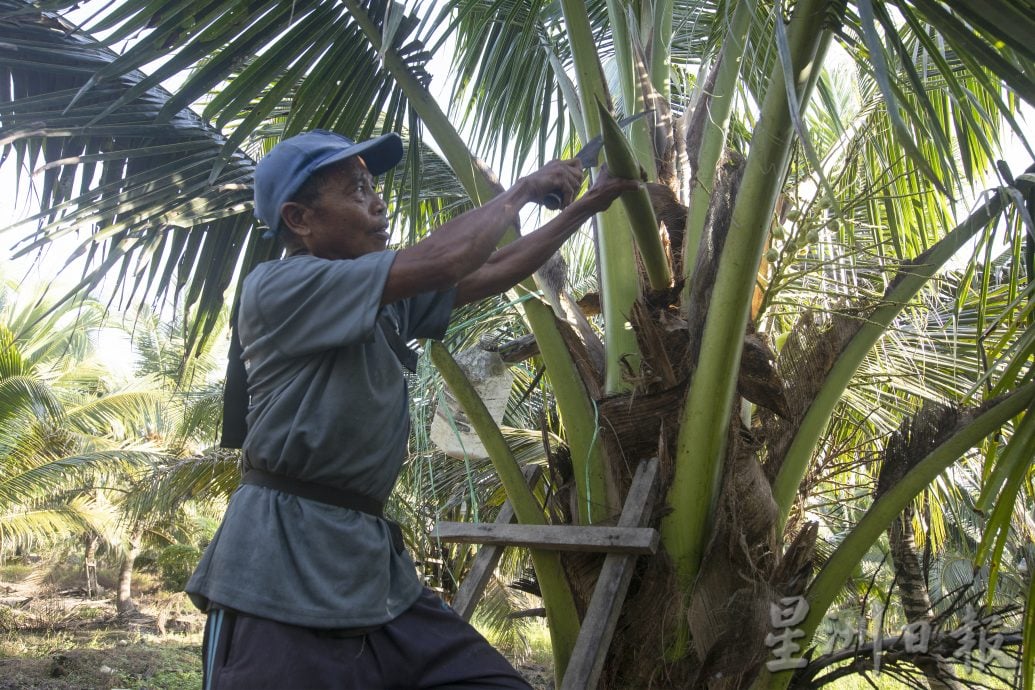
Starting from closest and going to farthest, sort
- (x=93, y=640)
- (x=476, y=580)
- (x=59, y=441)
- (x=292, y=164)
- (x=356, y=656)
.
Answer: (x=356, y=656) < (x=292, y=164) < (x=476, y=580) < (x=59, y=441) < (x=93, y=640)

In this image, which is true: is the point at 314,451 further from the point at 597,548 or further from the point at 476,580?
the point at 476,580

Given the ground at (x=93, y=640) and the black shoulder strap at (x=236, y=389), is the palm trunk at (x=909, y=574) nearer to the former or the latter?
the black shoulder strap at (x=236, y=389)

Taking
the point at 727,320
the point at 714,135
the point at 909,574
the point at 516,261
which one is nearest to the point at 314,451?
the point at 516,261

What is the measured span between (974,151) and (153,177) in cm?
300

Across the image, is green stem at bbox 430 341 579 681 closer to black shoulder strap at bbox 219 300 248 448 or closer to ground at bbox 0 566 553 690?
black shoulder strap at bbox 219 300 248 448

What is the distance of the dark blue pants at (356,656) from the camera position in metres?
1.54

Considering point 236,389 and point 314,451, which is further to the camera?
point 236,389

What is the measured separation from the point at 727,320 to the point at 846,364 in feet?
1.84

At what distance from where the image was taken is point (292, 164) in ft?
6.06

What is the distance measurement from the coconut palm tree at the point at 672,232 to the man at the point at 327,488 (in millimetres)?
457

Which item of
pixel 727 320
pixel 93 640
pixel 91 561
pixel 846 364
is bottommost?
pixel 91 561

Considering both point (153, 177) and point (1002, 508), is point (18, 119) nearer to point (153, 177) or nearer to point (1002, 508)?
point (153, 177)

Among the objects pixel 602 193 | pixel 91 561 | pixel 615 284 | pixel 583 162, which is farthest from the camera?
pixel 91 561

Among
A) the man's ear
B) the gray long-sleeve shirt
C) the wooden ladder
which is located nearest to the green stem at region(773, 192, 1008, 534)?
the wooden ladder
